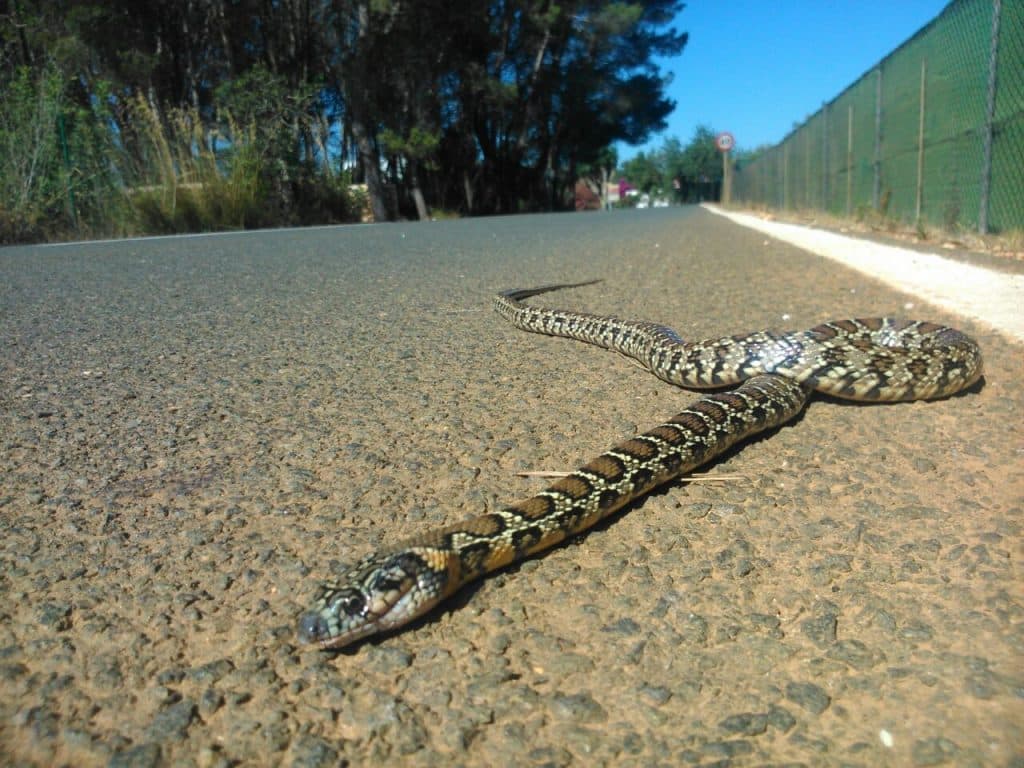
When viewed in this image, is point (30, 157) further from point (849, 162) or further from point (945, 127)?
point (849, 162)

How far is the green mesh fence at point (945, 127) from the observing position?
1075 centimetres

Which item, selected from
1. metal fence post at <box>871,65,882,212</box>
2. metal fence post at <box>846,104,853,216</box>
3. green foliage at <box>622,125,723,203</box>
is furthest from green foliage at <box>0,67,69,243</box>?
green foliage at <box>622,125,723,203</box>

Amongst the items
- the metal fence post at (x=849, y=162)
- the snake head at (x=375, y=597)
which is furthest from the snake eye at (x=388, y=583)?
the metal fence post at (x=849, y=162)

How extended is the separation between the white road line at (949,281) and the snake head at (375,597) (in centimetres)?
417

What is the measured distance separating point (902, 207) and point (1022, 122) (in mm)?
5197

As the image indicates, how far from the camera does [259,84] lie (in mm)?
26453

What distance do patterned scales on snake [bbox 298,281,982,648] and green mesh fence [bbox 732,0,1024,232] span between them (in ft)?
26.1

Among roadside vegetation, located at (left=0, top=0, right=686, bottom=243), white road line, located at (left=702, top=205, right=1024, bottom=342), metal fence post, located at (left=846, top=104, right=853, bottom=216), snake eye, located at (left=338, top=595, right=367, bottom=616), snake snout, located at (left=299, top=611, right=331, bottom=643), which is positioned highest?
roadside vegetation, located at (left=0, top=0, right=686, bottom=243)

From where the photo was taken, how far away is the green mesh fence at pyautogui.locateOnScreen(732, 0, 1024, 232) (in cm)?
1075

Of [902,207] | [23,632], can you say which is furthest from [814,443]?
[902,207]

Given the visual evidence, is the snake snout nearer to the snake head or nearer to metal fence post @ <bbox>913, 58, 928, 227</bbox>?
the snake head

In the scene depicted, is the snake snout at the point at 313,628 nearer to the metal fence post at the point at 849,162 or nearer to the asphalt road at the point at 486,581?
the asphalt road at the point at 486,581

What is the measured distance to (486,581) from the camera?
7.33ft

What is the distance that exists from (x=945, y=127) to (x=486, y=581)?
13.7 meters
